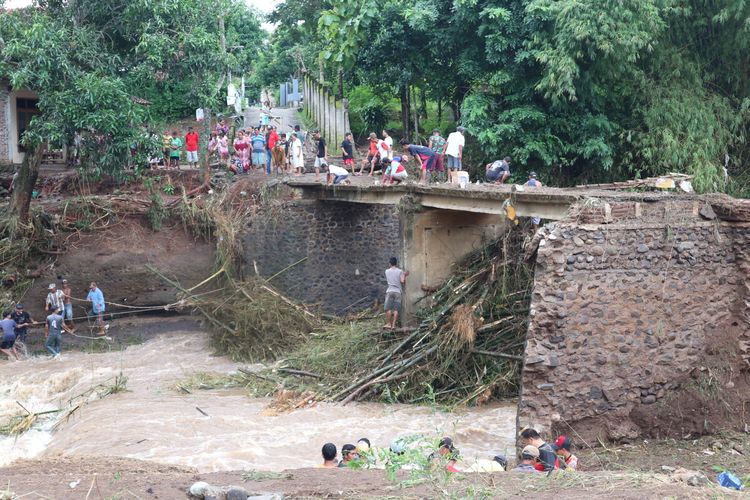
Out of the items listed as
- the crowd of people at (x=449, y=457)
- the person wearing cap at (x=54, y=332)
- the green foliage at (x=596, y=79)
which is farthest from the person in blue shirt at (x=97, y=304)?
the crowd of people at (x=449, y=457)

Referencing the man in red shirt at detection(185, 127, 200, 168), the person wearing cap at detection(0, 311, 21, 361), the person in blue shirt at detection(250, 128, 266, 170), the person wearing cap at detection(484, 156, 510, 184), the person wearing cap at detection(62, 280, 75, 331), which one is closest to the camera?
the person wearing cap at detection(484, 156, 510, 184)

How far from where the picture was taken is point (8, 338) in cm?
1889

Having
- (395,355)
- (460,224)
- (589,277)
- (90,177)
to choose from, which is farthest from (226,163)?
(589,277)

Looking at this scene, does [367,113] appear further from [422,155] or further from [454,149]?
[454,149]

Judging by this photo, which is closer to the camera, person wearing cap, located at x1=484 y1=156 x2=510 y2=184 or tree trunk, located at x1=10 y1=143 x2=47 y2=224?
person wearing cap, located at x1=484 y1=156 x2=510 y2=184

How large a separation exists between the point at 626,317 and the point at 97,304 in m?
13.3

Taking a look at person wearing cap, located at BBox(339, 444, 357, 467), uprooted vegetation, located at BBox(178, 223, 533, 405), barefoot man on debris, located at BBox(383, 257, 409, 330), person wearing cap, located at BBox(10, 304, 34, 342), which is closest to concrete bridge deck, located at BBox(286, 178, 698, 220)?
uprooted vegetation, located at BBox(178, 223, 533, 405)

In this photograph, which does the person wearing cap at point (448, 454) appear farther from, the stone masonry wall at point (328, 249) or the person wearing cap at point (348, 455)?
the stone masonry wall at point (328, 249)

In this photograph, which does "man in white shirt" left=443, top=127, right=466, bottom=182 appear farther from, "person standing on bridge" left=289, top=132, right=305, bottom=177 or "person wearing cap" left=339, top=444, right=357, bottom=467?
"person wearing cap" left=339, top=444, right=357, bottom=467

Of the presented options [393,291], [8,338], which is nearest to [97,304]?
[8,338]

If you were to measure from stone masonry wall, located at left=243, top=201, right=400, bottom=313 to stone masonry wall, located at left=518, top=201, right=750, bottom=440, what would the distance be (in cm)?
981

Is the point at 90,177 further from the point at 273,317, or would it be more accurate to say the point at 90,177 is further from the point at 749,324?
Result: the point at 749,324

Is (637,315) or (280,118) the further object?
(280,118)

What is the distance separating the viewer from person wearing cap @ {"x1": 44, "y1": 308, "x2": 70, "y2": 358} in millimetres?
19078
